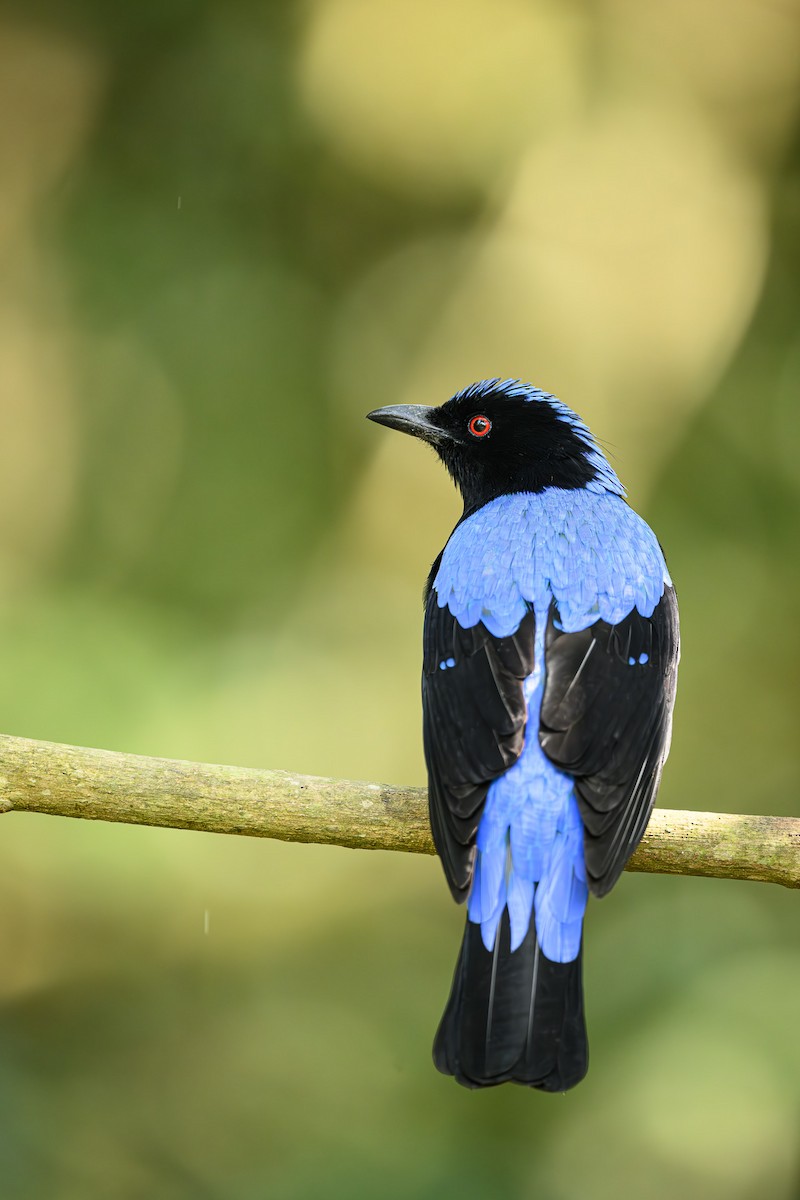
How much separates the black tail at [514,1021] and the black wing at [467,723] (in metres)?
0.22

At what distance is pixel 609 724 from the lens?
3.72 meters

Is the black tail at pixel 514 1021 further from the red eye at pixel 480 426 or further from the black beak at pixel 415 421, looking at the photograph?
the black beak at pixel 415 421

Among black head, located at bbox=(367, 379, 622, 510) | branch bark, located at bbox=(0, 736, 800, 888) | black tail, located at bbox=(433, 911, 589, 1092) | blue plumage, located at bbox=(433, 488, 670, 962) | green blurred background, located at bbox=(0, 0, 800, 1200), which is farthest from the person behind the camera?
green blurred background, located at bbox=(0, 0, 800, 1200)

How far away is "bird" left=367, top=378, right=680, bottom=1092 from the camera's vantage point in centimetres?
336

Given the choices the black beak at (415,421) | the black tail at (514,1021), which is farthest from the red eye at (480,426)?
the black tail at (514,1021)

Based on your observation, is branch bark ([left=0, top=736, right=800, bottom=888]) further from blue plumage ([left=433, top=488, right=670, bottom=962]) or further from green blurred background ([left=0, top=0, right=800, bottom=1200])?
green blurred background ([left=0, top=0, right=800, bottom=1200])

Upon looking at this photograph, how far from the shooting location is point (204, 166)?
9.20 meters

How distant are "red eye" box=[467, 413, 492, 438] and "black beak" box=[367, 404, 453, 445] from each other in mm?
126

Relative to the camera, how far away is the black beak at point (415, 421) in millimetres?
5484

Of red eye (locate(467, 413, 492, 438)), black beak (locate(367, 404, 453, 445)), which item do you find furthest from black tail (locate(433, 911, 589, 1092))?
black beak (locate(367, 404, 453, 445))

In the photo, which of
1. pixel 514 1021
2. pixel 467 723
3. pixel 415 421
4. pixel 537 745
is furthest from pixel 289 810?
pixel 415 421

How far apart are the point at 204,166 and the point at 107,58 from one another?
99cm

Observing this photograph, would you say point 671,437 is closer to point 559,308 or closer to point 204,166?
point 559,308

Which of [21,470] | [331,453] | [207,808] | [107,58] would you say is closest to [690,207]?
[331,453]
